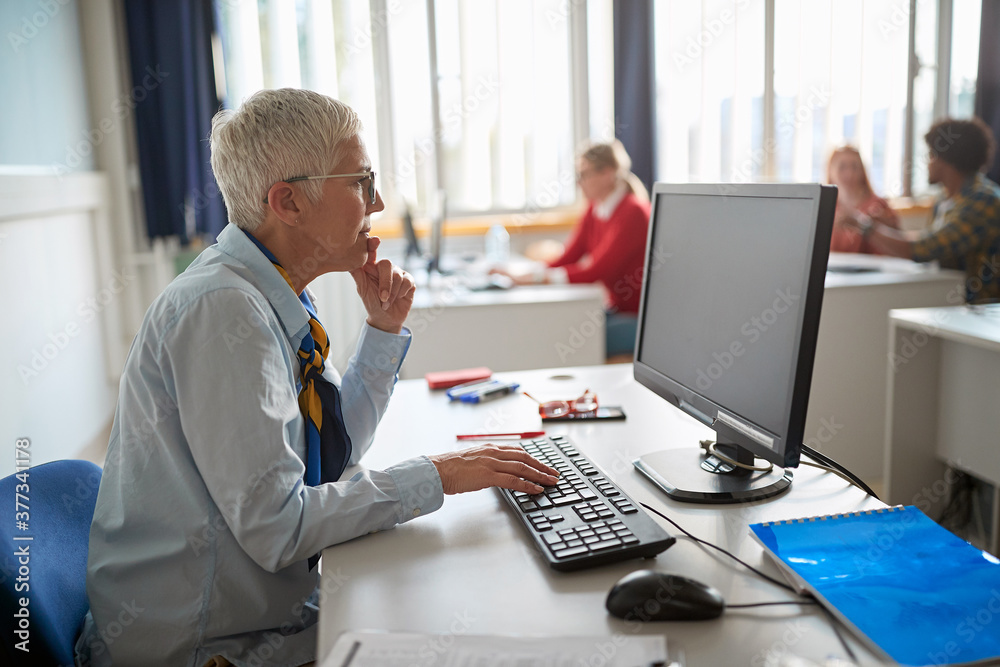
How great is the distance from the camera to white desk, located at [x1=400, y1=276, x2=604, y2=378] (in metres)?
A: 3.05

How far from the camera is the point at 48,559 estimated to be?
3.51 feet

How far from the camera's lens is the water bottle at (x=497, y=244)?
15.7 ft

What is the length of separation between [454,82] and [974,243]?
10.5ft

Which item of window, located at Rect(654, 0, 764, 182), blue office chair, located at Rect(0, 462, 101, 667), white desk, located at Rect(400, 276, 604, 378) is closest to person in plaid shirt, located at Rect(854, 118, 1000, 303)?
white desk, located at Rect(400, 276, 604, 378)

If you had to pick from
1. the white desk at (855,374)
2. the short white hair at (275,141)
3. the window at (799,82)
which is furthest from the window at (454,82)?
the short white hair at (275,141)

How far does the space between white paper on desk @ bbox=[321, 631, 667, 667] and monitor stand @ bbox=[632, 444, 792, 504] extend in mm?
389

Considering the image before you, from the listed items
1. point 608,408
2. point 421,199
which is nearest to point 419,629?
point 608,408

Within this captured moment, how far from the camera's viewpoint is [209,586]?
107cm

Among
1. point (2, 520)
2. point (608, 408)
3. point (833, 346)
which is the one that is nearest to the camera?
point (2, 520)

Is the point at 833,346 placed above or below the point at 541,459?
below

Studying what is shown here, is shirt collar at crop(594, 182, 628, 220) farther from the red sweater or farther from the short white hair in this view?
the short white hair

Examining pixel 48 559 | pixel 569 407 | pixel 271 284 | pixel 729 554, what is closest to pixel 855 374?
pixel 569 407

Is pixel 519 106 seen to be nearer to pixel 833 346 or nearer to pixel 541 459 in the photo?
pixel 833 346

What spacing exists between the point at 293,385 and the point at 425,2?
4514mm
